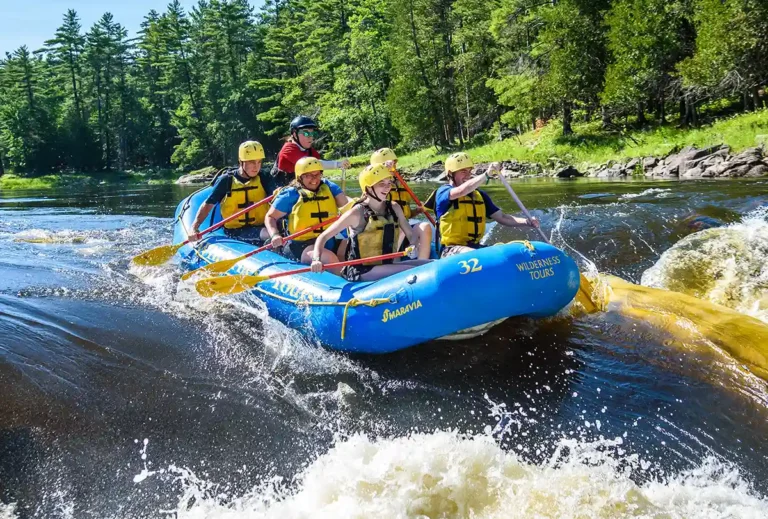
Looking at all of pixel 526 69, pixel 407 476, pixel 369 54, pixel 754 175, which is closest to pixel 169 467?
pixel 407 476

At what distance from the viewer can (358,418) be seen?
3.73 m

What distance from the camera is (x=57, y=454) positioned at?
332cm

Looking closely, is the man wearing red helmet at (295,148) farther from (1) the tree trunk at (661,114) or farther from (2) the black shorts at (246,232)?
(1) the tree trunk at (661,114)

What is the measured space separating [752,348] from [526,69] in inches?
948

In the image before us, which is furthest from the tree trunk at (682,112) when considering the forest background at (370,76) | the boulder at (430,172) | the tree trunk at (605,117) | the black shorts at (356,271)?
the black shorts at (356,271)

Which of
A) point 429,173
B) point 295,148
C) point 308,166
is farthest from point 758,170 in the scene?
point 429,173

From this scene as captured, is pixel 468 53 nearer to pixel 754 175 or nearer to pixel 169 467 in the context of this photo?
pixel 754 175

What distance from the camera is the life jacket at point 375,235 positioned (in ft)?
16.8

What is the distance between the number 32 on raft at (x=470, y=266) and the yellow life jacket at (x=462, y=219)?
1234 millimetres

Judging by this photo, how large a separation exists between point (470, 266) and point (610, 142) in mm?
20546

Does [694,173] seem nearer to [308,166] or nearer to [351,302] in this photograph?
[308,166]

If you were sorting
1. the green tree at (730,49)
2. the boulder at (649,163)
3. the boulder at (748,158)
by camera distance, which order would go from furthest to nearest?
the boulder at (649,163) < the green tree at (730,49) < the boulder at (748,158)

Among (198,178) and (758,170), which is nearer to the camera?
(758,170)

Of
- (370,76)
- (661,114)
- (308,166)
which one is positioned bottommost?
(308,166)
